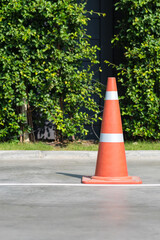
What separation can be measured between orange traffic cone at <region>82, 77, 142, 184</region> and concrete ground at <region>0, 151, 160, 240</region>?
23 centimetres

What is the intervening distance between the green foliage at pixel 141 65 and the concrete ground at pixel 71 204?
81.8 inches

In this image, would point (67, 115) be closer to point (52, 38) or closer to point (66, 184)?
point (52, 38)

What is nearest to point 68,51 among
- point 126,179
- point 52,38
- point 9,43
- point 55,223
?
point 52,38

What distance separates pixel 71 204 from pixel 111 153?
152 centimetres

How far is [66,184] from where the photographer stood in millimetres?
7500

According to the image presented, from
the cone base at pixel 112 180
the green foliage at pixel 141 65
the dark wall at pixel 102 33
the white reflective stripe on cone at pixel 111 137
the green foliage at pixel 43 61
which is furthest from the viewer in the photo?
the dark wall at pixel 102 33

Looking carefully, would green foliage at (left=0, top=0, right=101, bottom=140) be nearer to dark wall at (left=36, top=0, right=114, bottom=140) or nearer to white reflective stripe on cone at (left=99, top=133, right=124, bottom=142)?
dark wall at (left=36, top=0, right=114, bottom=140)

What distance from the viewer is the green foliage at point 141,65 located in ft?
36.9

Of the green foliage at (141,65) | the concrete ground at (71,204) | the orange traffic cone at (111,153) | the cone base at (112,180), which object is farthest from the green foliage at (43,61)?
the cone base at (112,180)

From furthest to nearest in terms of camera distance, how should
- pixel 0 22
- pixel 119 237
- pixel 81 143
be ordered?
1. pixel 81 143
2. pixel 0 22
3. pixel 119 237

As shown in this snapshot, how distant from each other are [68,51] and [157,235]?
6962 millimetres

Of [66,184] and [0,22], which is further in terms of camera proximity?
[0,22]

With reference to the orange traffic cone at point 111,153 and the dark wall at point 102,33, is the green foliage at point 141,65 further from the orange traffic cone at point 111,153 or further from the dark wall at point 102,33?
the orange traffic cone at point 111,153

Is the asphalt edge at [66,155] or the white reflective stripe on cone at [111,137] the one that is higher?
the white reflective stripe on cone at [111,137]
